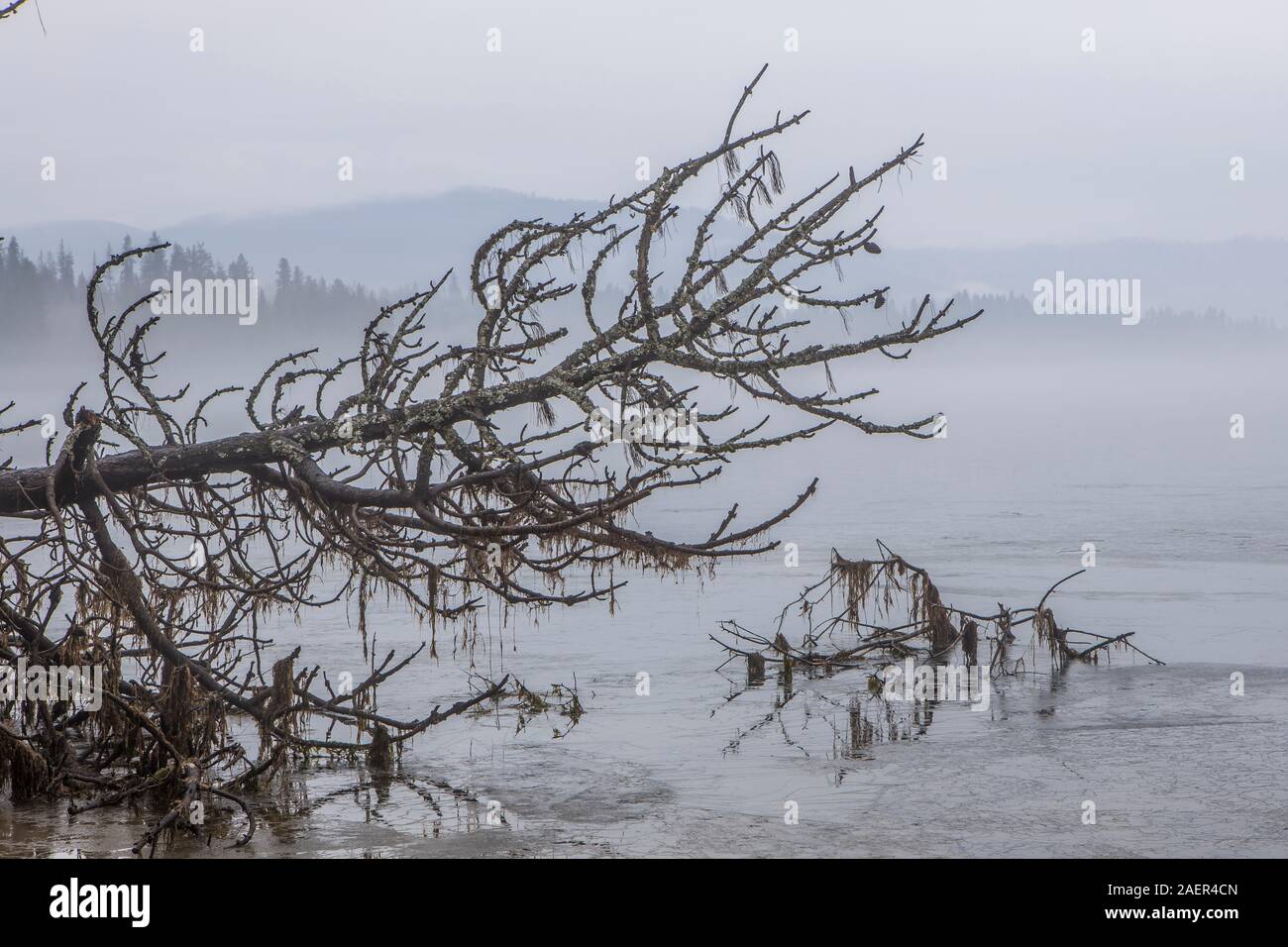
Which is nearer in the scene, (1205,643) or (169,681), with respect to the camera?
(169,681)

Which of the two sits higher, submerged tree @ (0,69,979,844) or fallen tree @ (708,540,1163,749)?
submerged tree @ (0,69,979,844)

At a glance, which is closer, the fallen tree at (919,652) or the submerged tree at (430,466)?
the submerged tree at (430,466)

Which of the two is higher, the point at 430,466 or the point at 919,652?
the point at 430,466

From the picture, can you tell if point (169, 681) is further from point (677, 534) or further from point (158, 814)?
point (677, 534)

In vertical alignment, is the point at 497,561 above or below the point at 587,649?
above

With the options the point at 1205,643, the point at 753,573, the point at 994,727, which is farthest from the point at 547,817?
the point at 753,573

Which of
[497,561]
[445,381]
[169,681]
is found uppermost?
[445,381]

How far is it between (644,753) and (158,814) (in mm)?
3254

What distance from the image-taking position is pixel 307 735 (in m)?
10.3

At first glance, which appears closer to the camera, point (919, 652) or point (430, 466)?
point (430, 466)

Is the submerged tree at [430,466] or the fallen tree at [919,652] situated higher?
the submerged tree at [430,466]

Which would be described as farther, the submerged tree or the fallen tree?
the fallen tree

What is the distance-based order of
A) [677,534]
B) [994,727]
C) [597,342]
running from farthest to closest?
1. [677,534]
2. [994,727]
3. [597,342]
